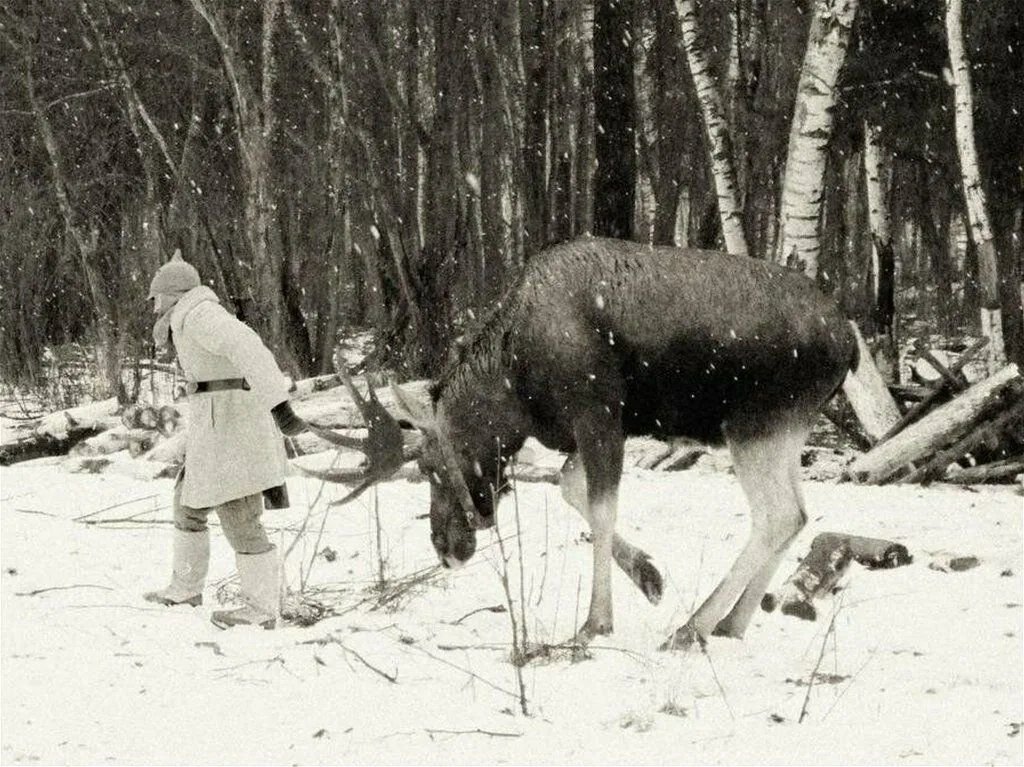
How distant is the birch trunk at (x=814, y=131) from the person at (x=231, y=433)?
234 inches

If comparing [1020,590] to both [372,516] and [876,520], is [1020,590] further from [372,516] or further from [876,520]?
[372,516]

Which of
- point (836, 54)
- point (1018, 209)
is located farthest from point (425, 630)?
point (1018, 209)

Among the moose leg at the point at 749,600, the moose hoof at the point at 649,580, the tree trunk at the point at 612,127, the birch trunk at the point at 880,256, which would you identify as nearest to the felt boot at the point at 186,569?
the moose hoof at the point at 649,580

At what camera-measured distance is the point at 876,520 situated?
853 centimetres

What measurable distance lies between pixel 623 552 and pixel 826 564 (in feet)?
3.79

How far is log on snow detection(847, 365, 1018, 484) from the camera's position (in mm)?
9664

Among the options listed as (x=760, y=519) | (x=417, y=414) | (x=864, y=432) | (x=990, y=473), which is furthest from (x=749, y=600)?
(x=864, y=432)

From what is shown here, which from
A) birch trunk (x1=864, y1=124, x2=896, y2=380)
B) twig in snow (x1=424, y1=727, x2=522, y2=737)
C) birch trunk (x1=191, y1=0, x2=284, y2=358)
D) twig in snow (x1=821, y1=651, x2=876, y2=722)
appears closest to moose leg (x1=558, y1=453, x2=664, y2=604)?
twig in snow (x1=821, y1=651, x2=876, y2=722)

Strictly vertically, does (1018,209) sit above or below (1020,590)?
above

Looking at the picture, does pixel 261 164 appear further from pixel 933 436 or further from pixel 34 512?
pixel 933 436

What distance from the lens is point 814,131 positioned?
443 inches

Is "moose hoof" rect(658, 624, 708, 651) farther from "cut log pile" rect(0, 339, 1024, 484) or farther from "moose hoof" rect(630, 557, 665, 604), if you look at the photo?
"cut log pile" rect(0, 339, 1024, 484)

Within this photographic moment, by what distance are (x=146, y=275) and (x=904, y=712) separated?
16217 mm

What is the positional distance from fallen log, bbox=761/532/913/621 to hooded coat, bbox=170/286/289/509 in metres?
2.63
